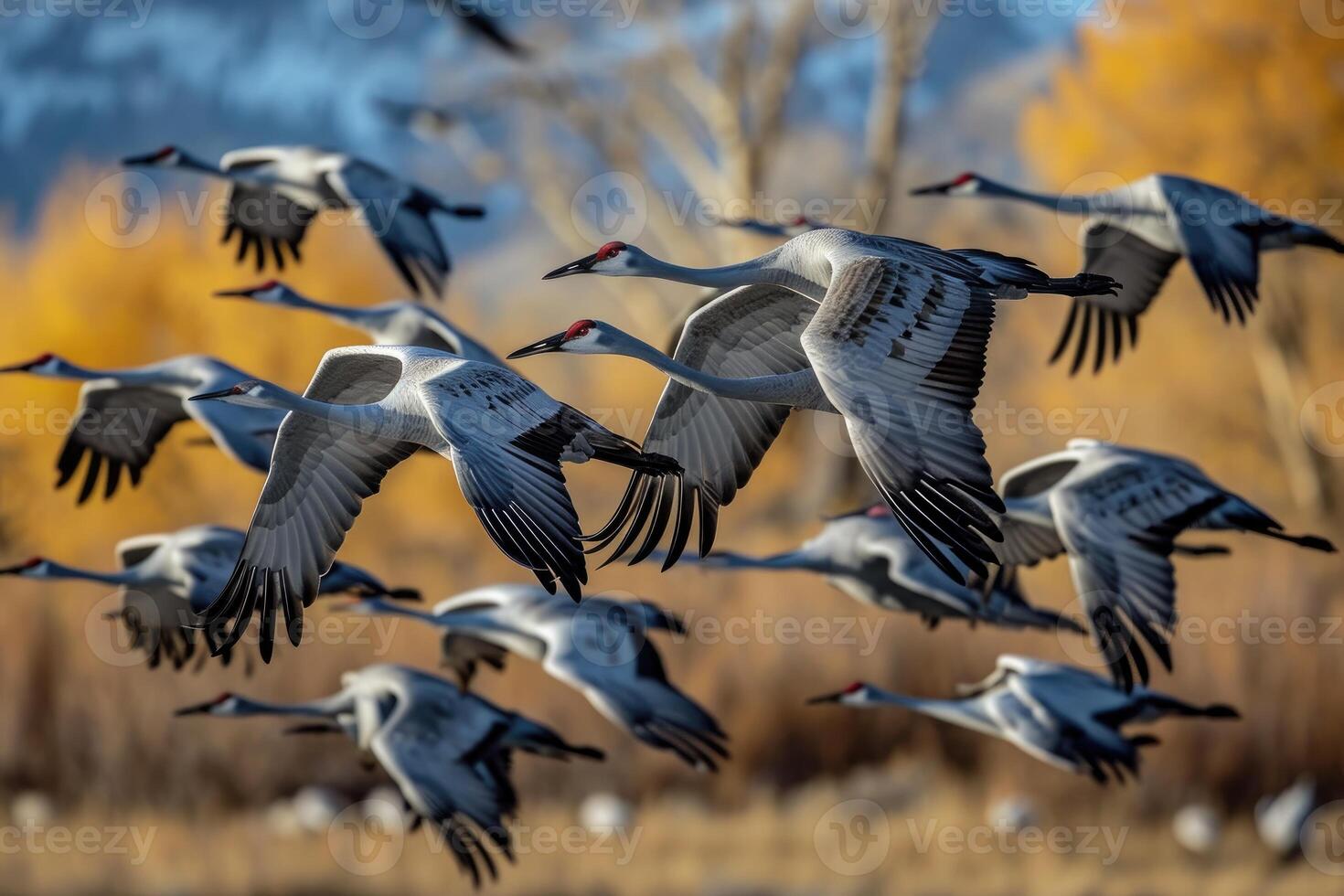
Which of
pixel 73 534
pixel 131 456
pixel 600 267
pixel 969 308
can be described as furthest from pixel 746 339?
pixel 73 534

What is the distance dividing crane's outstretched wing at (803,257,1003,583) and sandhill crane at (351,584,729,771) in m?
1.99

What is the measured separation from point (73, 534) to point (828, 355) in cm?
1419

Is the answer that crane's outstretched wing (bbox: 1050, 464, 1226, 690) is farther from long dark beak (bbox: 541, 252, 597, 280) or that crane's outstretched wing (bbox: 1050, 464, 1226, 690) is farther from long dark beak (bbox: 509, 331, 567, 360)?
long dark beak (bbox: 509, 331, 567, 360)

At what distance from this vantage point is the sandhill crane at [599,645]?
544 cm

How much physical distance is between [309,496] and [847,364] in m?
1.63

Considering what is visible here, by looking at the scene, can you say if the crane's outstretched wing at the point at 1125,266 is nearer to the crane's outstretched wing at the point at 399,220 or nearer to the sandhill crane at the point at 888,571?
the sandhill crane at the point at 888,571

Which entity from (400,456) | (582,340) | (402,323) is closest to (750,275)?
(582,340)

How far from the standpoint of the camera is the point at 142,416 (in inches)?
246

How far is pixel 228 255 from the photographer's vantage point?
17.6 m

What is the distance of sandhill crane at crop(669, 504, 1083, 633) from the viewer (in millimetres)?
5375

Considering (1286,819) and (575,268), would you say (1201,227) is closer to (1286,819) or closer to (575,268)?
(575,268)

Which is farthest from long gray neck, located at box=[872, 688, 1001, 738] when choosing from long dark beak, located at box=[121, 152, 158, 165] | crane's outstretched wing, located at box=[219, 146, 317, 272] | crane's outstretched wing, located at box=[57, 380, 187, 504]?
long dark beak, located at box=[121, 152, 158, 165]

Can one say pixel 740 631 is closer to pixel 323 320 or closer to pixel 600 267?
pixel 600 267

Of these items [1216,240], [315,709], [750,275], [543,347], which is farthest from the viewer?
[315,709]
